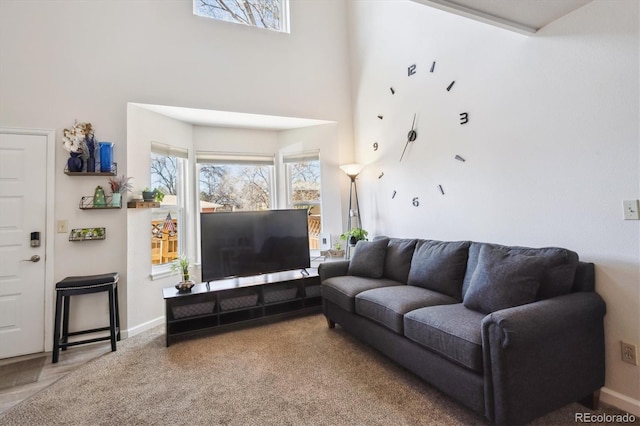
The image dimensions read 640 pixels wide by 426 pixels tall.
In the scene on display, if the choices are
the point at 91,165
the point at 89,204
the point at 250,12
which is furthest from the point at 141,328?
the point at 250,12

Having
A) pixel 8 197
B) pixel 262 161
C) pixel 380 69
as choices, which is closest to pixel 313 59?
Answer: pixel 380 69

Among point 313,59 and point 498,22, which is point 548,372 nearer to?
point 498,22

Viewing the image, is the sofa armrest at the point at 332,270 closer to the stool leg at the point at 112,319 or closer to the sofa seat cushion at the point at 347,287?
the sofa seat cushion at the point at 347,287

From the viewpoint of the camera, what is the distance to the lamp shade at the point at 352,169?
4086mm

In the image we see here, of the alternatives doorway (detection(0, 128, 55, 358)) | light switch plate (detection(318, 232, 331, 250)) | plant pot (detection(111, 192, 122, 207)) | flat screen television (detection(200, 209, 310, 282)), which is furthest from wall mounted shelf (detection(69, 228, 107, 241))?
light switch plate (detection(318, 232, 331, 250))

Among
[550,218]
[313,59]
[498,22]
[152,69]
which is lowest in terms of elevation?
[550,218]

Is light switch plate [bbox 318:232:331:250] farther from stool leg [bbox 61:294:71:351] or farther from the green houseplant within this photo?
stool leg [bbox 61:294:71:351]

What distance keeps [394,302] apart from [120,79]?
11.5 ft

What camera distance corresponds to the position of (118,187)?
3113mm

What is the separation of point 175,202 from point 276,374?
2576mm

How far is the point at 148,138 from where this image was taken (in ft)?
11.4

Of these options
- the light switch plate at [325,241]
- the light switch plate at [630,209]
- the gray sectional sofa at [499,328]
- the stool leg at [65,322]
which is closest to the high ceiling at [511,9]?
the light switch plate at [630,209]

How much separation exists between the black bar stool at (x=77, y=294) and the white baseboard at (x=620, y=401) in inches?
148

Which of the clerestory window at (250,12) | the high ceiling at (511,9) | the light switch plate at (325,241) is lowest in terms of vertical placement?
the light switch plate at (325,241)
